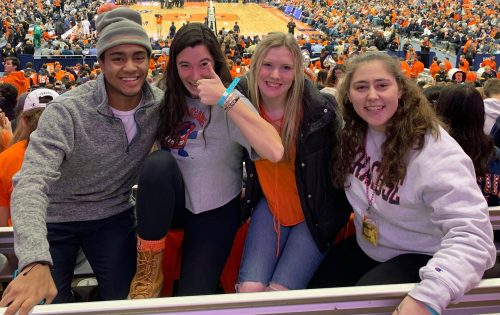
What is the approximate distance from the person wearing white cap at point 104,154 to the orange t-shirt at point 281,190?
0.48 m

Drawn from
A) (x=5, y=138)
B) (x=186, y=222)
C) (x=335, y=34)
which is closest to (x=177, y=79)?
(x=186, y=222)

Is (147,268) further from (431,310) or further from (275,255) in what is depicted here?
(431,310)

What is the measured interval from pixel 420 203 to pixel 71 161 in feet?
4.08

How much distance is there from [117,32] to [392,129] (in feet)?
3.52

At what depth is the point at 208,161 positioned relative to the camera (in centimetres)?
182

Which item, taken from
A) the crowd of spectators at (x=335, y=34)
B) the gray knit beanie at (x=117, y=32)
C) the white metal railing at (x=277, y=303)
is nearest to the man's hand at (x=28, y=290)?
the white metal railing at (x=277, y=303)

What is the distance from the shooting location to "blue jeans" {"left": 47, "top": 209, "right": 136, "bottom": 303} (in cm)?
177

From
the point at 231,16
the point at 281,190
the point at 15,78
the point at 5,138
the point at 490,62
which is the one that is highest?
the point at 281,190

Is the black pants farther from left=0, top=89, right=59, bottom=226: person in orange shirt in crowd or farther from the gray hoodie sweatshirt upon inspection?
left=0, top=89, right=59, bottom=226: person in orange shirt in crowd

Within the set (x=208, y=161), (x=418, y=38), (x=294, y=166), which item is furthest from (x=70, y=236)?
(x=418, y=38)

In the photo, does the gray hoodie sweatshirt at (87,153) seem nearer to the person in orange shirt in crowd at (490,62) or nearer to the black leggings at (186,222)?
the black leggings at (186,222)

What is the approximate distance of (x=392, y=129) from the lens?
5.16ft

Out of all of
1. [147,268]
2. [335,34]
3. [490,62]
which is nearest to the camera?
[147,268]

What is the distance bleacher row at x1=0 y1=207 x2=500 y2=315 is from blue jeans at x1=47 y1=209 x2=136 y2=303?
2.35ft
